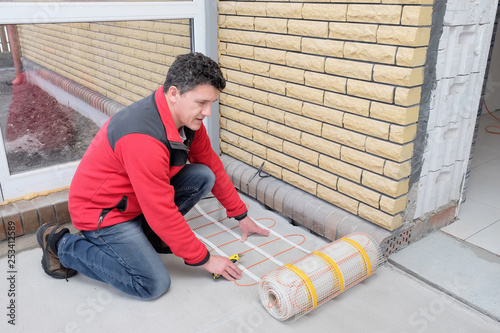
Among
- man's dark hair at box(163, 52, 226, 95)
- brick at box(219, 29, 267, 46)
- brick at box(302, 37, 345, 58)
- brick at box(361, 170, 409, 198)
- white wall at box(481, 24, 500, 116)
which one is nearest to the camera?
man's dark hair at box(163, 52, 226, 95)

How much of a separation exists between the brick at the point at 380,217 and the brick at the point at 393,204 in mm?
35

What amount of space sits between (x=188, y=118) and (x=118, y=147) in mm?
370

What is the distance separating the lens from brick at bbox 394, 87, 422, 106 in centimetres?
220

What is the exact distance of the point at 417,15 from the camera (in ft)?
6.79

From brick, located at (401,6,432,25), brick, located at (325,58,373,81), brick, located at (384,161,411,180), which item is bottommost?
brick, located at (384,161,411,180)

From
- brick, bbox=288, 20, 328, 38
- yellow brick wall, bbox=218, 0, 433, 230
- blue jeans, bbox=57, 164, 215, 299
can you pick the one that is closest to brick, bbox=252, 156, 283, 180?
yellow brick wall, bbox=218, 0, 433, 230

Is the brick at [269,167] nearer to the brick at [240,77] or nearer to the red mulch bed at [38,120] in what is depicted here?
the brick at [240,77]

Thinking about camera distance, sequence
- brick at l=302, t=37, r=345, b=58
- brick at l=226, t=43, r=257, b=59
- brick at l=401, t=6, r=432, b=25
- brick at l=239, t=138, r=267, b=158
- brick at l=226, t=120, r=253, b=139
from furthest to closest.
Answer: brick at l=226, t=120, r=253, b=139, brick at l=239, t=138, r=267, b=158, brick at l=226, t=43, r=257, b=59, brick at l=302, t=37, r=345, b=58, brick at l=401, t=6, r=432, b=25

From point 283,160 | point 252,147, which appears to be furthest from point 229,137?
point 283,160

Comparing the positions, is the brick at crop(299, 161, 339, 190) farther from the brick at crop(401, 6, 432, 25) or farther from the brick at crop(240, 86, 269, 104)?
the brick at crop(401, 6, 432, 25)

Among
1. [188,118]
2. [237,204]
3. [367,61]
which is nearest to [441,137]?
[367,61]

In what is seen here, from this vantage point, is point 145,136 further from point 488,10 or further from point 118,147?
point 488,10

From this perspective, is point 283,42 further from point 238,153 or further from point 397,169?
point 397,169

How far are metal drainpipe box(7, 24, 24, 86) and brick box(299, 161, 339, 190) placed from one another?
2011mm
